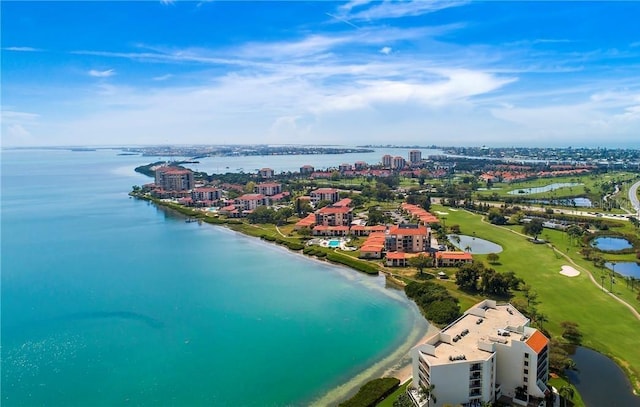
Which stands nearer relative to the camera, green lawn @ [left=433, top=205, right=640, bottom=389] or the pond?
green lawn @ [left=433, top=205, right=640, bottom=389]

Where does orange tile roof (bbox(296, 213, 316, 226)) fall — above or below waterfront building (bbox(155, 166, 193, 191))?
below

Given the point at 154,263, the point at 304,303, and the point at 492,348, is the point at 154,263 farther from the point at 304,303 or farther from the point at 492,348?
the point at 492,348

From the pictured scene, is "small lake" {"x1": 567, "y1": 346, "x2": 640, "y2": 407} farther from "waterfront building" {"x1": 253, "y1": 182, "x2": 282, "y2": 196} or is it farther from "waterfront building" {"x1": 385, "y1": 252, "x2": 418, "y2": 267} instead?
"waterfront building" {"x1": 253, "y1": 182, "x2": 282, "y2": 196}

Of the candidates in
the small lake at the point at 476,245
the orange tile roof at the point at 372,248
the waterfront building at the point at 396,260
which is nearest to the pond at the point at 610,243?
the small lake at the point at 476,245

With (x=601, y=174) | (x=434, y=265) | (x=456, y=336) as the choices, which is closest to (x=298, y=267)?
(x=434, y=265)

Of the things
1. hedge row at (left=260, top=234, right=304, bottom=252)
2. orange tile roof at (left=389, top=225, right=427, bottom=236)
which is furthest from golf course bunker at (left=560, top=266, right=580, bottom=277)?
hedge row at (left=260, top=234, right=304, bottom=252)

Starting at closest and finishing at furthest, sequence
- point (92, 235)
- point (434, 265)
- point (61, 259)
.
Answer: point (434, 265) < point (61, 259) < point (92, 235)
